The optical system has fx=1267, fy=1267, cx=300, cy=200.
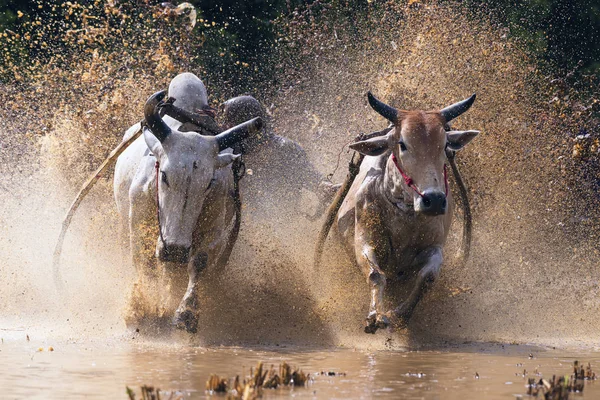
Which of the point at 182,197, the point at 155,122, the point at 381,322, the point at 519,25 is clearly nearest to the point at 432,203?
the point at 381,322

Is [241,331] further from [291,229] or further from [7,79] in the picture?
[7,79]

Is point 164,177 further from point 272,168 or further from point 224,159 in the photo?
point 272,168

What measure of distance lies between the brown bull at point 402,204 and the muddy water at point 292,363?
1.86 ft

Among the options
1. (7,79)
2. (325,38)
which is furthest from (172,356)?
(7,79)

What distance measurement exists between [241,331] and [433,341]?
122 cm

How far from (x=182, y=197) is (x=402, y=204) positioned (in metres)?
1.40

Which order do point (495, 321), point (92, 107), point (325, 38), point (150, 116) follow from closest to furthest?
point (150, 116) < point (495, 321) < point (92, 107) < point (325, 38)

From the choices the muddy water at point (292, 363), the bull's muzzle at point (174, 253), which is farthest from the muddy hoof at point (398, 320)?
the bull's muzzle at point (174, 253)

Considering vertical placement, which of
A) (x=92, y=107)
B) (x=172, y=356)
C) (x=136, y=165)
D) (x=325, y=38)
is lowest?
(x=172, y=356)

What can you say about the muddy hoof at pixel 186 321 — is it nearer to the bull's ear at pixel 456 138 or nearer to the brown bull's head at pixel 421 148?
the brown bull's head at pixel 421 148

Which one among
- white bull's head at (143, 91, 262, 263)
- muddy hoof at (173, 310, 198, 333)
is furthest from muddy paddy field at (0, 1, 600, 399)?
white bull's head at (143, 91, 262, 263)

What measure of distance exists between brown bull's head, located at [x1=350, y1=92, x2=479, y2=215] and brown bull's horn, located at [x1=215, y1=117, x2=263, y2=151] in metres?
0.65

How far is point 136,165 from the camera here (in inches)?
338

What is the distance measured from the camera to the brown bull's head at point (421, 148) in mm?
7434
